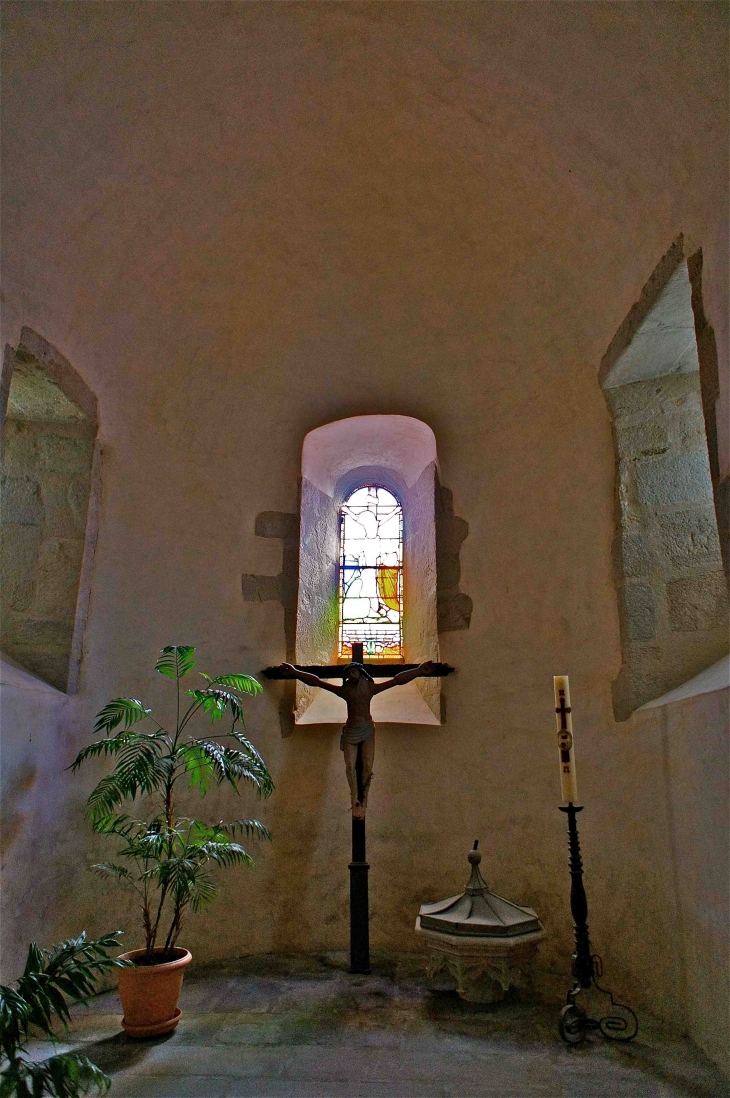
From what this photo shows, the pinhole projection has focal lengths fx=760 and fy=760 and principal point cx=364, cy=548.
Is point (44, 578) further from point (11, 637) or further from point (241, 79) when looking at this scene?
point (241, 79)

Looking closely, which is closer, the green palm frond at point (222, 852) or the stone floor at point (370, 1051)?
the stone floor at point (370, 1051)

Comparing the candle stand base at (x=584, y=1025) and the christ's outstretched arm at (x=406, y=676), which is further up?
the christ's outstretched arm at (x=406, y=676)

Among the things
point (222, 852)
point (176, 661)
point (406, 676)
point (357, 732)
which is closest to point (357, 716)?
point (357, 732)

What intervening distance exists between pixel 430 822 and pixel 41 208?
3441 millimetres

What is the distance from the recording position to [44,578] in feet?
12.4

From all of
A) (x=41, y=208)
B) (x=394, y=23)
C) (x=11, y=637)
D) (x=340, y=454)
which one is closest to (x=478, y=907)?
(x=11, y=637)

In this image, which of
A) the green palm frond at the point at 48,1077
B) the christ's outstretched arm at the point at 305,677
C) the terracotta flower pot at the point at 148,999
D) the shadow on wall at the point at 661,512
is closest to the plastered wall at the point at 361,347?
the shadow on wall at the point at 661,512

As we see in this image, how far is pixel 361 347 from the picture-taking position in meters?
4.72

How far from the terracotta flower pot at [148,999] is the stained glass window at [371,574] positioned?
7.38ft

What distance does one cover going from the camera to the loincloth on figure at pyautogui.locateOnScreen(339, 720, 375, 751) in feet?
12.5

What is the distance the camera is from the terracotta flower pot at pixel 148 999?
2.78 metres

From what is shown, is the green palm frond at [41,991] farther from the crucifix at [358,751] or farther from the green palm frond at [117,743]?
the crucifix at [358,751]

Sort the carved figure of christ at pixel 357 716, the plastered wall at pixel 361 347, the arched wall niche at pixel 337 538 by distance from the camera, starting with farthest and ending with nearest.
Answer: the arched wall niche at pixel 337 538 < the carved figure of christ at pixel 357 716 < the plastered wall at pixel 361 347

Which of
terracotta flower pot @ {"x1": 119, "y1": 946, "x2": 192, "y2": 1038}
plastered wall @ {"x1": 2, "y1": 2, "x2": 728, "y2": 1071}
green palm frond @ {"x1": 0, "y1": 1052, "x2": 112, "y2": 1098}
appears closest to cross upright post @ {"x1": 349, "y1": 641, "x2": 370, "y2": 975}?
plastered wall @ {"x1": 2, "y1": 2, "x2": 728, "y2": 1071}
